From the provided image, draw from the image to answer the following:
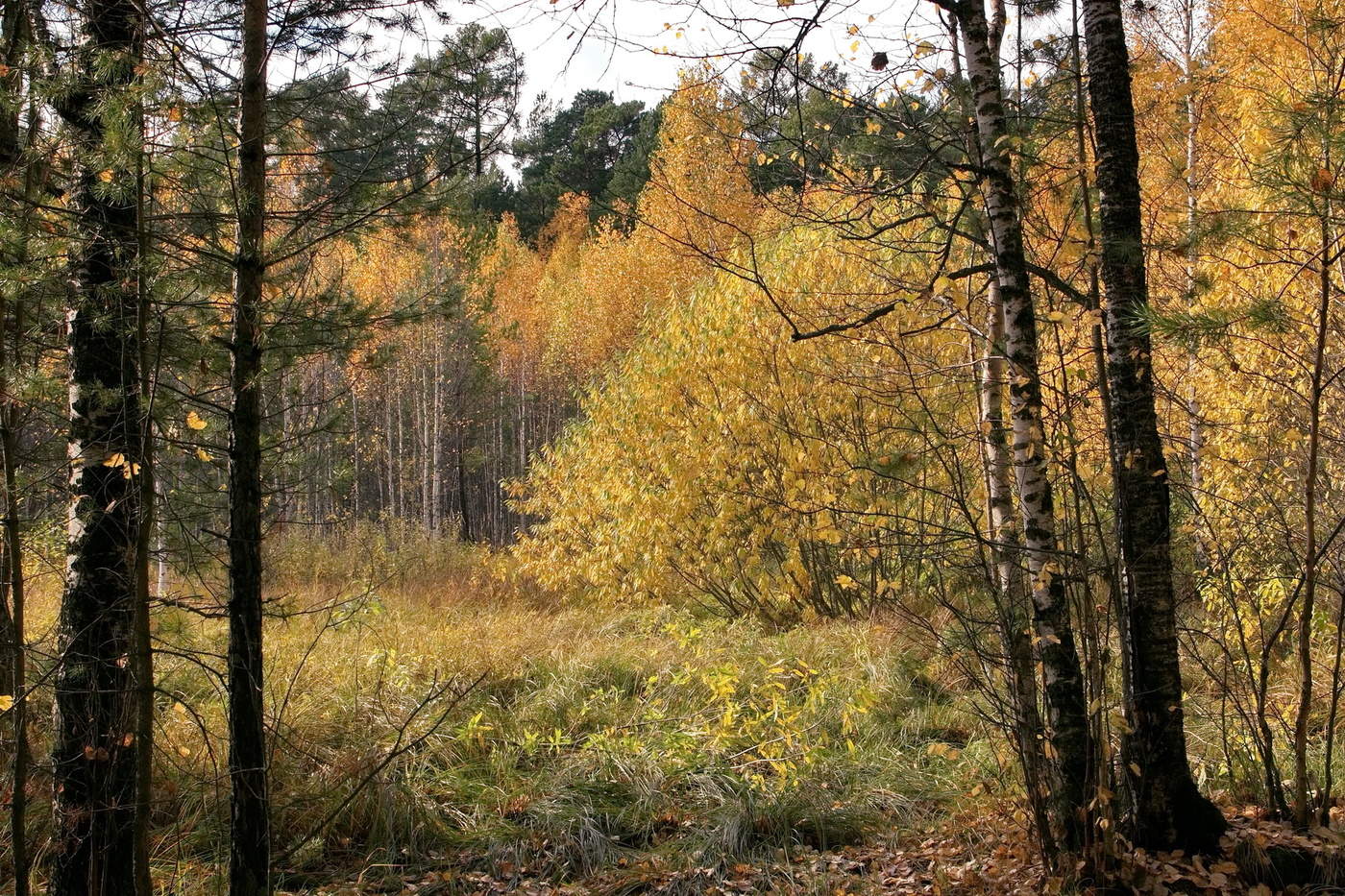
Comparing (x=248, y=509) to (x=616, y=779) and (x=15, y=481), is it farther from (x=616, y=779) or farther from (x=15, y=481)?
(x=616, y=779)

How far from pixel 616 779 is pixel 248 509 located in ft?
7.82

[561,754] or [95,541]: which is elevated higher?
[95,541]

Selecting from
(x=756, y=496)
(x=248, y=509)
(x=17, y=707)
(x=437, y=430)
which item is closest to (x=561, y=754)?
(x=756, y=496)

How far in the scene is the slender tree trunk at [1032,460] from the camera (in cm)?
302

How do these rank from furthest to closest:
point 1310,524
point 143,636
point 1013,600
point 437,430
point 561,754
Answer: point 437,430 → point 561,754 → point 1013,600 → point 1310,524 → point 143,636

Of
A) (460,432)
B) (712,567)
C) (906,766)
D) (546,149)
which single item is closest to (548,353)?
(460,432)

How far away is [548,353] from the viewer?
20484mm

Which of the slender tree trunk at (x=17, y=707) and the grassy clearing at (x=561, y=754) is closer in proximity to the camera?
the slender tree trunk at (x=17, y=707)

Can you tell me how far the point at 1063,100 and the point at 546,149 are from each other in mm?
26533

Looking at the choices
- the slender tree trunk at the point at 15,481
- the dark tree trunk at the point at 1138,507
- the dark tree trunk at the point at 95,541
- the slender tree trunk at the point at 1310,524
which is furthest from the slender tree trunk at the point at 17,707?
the slender tree trunk at the point at 1310,524

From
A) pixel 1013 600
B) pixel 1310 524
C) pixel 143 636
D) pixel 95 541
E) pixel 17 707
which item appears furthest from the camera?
Answer: pixel 95 541

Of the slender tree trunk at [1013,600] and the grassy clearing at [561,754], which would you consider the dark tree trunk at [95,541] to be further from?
the slender tree trunk at [1013,600]

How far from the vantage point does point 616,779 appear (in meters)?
4.60

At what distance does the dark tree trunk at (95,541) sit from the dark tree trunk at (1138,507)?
3323mm
